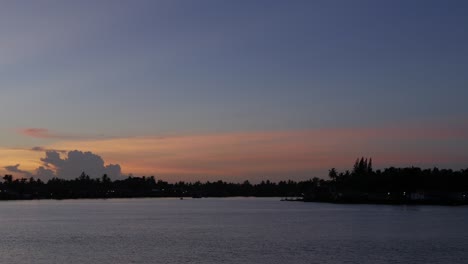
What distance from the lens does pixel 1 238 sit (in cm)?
8744

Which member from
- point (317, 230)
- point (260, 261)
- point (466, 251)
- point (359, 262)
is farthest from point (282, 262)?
point (317, 230)

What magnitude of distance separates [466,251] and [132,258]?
34909 millimetres

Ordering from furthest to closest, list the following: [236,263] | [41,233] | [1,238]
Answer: [41,233] < [1,238] < [236,263]

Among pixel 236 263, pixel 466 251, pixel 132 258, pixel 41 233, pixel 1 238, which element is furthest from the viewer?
pixel 41 233

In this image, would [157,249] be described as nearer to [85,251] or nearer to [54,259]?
[85,251]

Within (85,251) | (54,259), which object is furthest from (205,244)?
(54,259)

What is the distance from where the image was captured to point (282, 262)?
60.0 m

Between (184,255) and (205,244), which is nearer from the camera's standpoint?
(184,255)

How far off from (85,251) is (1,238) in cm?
2343

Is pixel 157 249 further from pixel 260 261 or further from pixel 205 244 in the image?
pixel 260 261

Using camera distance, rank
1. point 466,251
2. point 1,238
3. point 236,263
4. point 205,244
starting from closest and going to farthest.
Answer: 1. point 236,263
2. point 466,251
3. point 205,244
4. point 1,238

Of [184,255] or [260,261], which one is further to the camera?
[184,255]

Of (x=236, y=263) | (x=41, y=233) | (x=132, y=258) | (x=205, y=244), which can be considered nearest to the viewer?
(x=236, y=263)

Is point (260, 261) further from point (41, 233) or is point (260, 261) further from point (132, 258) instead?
point (41, 233)
